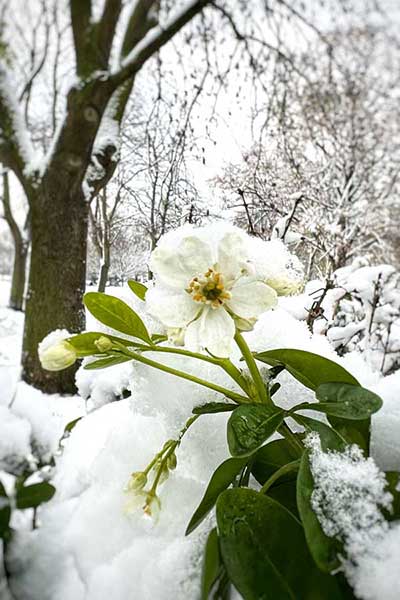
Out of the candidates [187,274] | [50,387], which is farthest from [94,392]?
[187,274]

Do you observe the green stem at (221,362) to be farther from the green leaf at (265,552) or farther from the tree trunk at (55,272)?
the tree trunk at (55,272)

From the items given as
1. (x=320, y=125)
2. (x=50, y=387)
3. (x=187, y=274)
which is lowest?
(x=50, y=387)

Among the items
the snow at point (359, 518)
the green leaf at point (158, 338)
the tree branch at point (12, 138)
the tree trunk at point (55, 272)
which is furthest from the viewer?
the tree branch at point (12, 138)

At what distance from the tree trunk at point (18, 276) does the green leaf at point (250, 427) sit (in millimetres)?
676

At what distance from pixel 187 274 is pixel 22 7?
0.83 metres

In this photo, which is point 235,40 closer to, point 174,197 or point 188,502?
point 174,197

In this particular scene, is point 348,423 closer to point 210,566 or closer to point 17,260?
point 210,566

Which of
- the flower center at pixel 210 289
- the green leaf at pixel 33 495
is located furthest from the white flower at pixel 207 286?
the green leaf at pixel 33 495

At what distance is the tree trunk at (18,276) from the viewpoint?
2.55 ft

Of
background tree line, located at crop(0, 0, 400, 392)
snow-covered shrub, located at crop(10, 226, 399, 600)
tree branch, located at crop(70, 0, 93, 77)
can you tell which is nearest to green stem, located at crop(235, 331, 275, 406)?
snow-covered shrub, located at crop(10, 226, 399, 600)

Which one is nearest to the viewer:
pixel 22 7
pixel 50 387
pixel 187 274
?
pixel 187 274

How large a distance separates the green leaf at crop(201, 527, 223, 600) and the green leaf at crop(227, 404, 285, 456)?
0.03 m

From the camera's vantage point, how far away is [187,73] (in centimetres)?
66

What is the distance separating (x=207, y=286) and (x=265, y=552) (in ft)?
0.35
